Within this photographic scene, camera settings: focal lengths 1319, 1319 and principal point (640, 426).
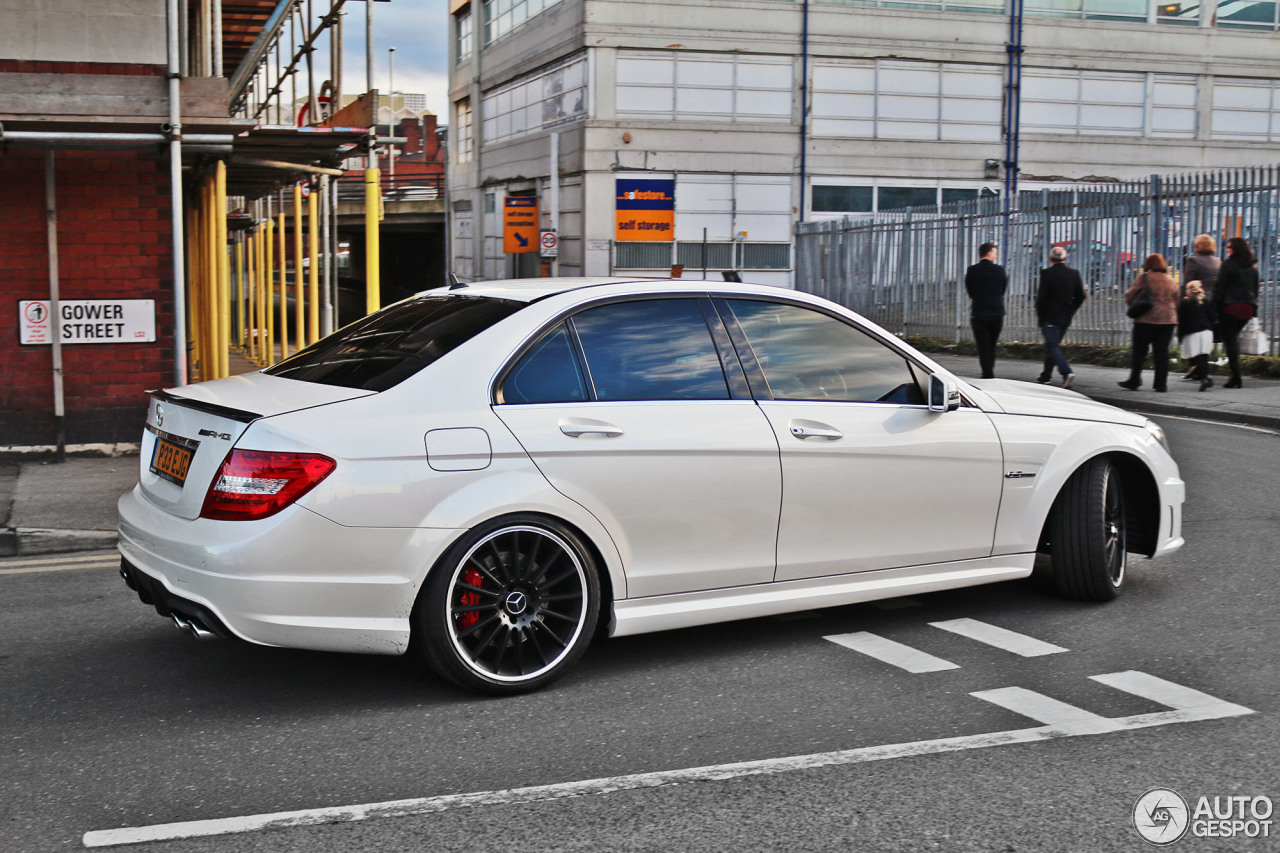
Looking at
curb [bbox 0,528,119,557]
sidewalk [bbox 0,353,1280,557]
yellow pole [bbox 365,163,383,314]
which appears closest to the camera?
curb [bbox 0,528,119,557]

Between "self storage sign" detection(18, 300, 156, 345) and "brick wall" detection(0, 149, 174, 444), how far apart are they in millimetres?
59

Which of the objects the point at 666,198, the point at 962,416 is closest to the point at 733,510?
the point at 962,416

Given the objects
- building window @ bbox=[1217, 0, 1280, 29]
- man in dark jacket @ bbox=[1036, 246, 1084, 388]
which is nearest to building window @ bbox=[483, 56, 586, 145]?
building window @ bbox=[1217, 0, 1280, 29]

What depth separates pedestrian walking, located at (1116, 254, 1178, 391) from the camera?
620 inches

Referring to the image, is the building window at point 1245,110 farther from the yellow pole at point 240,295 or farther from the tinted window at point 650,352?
the tinted window at point 650,352

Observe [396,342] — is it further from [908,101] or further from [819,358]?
[908,101]

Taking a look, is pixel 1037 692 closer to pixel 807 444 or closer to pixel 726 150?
pixel 807 444

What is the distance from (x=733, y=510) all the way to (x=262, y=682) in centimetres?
191

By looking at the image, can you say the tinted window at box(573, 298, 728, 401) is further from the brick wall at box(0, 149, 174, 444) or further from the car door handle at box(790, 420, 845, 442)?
the brick wall at box(0, 149, 174, 444)

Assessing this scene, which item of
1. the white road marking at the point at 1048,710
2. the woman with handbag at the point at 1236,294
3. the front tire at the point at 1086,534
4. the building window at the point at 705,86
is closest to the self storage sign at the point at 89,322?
the front tire at the point at 1086,534

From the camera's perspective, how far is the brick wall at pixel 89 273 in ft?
34.1

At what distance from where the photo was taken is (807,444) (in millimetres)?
5254

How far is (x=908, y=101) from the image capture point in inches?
1640

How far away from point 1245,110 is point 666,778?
4695cm
